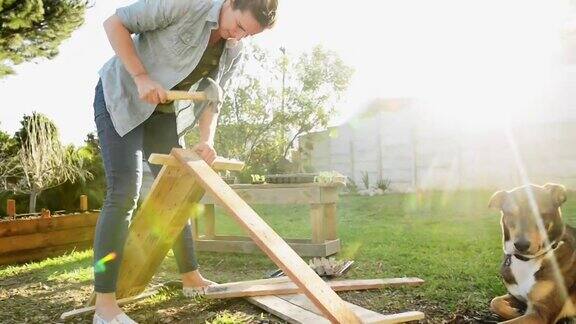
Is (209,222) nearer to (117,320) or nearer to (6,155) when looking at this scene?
(117,320)

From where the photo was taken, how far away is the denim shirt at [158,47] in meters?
2.55

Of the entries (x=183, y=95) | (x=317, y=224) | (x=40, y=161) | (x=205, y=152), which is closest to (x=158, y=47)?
(x=183, y=95)

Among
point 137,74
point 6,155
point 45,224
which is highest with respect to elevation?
point 6,155

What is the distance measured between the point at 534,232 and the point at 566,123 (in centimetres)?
1093

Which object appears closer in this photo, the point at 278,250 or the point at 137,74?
the point at 278,250

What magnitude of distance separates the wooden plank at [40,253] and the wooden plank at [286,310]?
11.6 feet

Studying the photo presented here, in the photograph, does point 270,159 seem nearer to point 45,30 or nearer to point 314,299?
point 45,30

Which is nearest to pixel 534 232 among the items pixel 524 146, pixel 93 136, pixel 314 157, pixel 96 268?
pixel 96 268

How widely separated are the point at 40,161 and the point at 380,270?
4.95 meters

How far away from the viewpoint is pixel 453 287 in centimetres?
346

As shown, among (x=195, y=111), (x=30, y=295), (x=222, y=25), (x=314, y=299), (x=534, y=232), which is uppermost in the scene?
(x=222, y=25)

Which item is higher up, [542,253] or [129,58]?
[129,58]

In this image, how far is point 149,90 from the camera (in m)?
2.45

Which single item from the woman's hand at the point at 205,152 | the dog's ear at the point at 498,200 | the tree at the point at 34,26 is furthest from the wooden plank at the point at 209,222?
the tree at the point at 34,26
